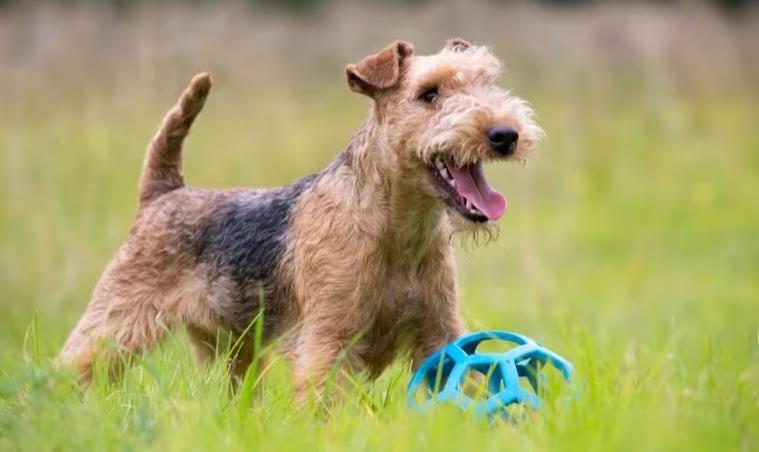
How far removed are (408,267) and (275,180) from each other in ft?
24.2

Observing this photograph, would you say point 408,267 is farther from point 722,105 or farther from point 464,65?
point 722,105

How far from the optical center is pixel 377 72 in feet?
14.9

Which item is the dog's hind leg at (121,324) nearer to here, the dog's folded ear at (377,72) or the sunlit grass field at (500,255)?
the sunlit grass field at (500,255)

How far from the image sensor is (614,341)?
6621mm

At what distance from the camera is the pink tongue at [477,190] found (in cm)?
420

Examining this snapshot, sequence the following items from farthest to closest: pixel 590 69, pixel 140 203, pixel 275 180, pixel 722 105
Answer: pixel 722 105 < pixel 590 69 < pixel 275 180 < pixel 140 203

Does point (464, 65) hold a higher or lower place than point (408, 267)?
higher

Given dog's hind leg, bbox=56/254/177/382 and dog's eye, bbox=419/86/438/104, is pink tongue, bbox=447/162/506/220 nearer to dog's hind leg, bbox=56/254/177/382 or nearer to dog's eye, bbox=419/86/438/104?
dog's eye, bbox=419/86/438/104

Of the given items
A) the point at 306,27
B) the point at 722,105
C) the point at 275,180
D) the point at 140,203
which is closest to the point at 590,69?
the point at 722,105

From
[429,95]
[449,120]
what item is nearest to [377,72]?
[429,95]

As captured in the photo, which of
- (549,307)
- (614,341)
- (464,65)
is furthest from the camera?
(549,307)

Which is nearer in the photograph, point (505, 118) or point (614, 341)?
point (505, 118)

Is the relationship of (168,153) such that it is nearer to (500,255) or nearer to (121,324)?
(121,324)

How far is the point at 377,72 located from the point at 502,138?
0.73 meters
